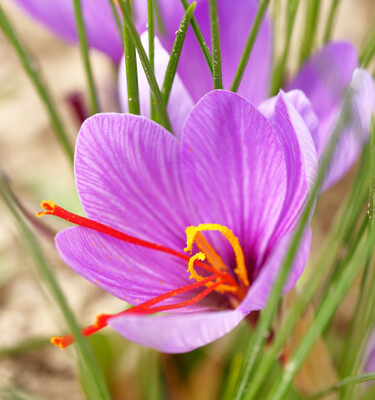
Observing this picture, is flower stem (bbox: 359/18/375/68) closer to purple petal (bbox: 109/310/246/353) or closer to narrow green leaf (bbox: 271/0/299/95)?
narrow green leaf (bbox: 271/0/299/95)

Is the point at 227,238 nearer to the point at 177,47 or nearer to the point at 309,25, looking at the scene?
the point at 177,47

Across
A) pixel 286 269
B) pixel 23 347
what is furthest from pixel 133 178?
pixel 23 347

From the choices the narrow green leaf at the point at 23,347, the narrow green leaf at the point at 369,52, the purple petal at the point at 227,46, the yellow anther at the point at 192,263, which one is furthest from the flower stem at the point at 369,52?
the narrow green leaf at the point at 23,347

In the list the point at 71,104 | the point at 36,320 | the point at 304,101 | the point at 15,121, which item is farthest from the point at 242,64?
the point at 15,121

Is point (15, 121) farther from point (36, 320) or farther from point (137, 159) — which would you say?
point (137, 159)

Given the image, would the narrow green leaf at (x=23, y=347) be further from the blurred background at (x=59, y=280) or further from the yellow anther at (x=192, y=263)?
the yellow anther at (x=192, y=263)

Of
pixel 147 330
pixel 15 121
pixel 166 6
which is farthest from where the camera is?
pixel 15 121

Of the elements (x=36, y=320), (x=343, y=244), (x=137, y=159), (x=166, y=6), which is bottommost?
(x=36, y=320)

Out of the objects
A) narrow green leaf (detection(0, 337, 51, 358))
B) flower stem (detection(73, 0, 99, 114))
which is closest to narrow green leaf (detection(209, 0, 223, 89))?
flower stem (detection(73, 0, 99, 114))
